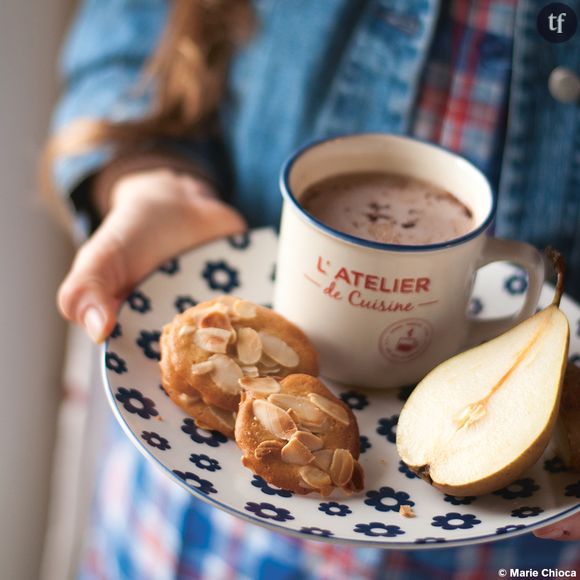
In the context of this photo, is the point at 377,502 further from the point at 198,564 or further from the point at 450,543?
the point at 198,564

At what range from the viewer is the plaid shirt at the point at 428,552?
79 centimetres

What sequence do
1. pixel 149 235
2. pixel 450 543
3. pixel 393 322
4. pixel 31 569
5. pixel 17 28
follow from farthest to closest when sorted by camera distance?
pixel 31 569
pixel 17 28
pixel 149 235
pixel 393 322
pixel 450 543

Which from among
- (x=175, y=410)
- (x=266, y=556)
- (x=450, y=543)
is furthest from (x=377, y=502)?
(x=266, y=556)

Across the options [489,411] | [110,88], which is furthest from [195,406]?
[110,88]

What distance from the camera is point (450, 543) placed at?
20.1 inches

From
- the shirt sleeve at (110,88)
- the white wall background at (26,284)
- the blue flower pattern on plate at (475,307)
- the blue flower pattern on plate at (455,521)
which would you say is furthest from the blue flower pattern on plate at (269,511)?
the white wall background at (26,284)

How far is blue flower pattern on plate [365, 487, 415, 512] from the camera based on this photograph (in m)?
0.55

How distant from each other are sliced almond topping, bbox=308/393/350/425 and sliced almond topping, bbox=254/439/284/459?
4 centimetres

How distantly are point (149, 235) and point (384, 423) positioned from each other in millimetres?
330

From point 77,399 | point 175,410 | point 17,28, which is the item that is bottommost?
A: point 77,399

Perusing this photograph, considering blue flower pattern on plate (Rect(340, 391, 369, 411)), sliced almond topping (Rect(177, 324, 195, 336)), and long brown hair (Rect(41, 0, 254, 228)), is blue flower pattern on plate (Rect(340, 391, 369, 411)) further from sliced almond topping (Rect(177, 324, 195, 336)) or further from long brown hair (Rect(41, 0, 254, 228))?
long brown hair (Rect(41, 0, 254, 228))

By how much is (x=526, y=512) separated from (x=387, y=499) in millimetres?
95

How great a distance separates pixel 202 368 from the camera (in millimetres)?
588

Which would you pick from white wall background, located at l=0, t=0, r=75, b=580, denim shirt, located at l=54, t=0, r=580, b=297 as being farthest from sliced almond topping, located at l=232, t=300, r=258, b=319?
white wall background, located at l=0, t=0, r=75, b=580
